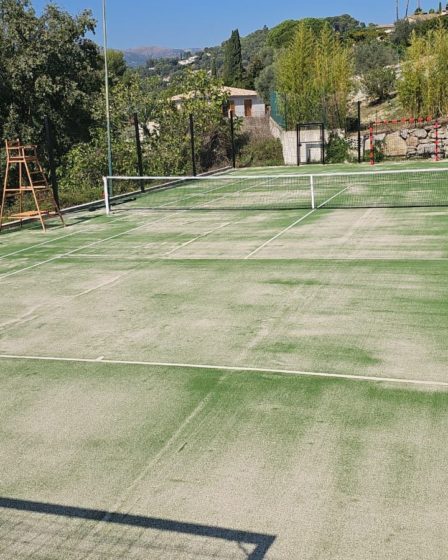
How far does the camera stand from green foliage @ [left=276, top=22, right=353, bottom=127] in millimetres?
34719

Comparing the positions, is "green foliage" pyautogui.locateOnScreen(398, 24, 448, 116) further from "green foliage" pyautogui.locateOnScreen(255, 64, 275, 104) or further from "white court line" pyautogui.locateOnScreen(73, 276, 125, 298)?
"green foliage" pyautogui.locateOnScreen(255, 64, 275, 104)

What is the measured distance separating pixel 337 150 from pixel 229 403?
28.3 m

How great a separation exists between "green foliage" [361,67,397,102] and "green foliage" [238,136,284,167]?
11.7 meters

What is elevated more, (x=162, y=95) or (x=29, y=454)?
(x=162, y=95)

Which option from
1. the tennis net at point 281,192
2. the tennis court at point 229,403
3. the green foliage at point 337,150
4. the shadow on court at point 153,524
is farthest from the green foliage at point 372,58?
the shadow on court at point 153,524

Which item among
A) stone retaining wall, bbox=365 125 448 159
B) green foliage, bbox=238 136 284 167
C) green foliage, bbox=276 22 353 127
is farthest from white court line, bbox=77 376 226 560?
green foliage, bbox=276 22 353 127

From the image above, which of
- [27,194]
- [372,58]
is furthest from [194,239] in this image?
[372,58]

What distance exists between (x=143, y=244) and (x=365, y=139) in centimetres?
2078

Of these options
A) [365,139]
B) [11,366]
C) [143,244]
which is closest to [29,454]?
[11,366]

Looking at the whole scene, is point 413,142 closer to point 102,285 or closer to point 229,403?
point 102,285

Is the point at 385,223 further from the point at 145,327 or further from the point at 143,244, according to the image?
the point at 145,327

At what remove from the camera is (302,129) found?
34.5 meters

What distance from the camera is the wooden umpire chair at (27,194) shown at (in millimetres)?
17391

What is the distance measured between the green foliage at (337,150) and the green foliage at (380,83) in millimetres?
12185
